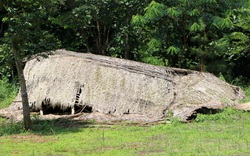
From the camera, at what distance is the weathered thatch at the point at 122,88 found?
1272cm

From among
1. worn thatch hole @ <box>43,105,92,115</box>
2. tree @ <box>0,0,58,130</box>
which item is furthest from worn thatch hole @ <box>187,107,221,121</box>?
tree @ <box>0,0,58,130</box>

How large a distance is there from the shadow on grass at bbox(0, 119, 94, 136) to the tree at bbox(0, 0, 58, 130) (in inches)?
12.5

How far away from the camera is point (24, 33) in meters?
10.5

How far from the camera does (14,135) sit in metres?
10.7

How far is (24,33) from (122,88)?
3.64 metres

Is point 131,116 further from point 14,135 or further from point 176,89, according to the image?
point 14,135

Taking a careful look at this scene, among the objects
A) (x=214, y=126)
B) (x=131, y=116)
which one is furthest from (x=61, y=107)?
(x=214, y=126)

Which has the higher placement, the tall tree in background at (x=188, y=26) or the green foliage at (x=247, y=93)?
the tall tree in background at (x=188, y=26)

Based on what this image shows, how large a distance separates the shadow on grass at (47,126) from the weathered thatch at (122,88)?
1.09 m

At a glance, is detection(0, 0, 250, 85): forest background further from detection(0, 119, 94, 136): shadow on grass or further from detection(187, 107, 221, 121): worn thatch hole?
detection(187, 107, 221, 121): worn thatch hole

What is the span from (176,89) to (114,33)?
6417mm

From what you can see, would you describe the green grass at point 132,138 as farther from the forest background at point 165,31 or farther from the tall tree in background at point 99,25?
the tall tree in background at point 99,25

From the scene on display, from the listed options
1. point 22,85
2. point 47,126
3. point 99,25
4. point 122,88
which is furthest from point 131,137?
point 99,25

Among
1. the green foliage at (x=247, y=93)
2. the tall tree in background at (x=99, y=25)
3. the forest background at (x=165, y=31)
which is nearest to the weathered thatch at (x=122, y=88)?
the green foliage at (x=247, y=93)
